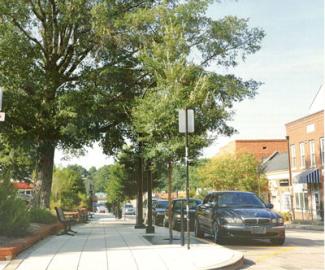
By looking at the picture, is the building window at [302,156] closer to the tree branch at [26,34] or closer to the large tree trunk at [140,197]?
the large tree trunk at [140,197]

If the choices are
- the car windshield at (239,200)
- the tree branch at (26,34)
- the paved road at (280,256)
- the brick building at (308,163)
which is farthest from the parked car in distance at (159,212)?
the paved road at (280,256)

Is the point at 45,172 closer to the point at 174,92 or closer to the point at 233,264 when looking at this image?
the point at 174,92

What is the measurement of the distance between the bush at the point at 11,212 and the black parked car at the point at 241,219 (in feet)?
18.5

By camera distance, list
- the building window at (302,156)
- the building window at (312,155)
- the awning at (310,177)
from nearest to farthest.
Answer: the awning at (310,177), the building window at (312,155), the building window at (302,156)

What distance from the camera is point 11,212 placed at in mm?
14148

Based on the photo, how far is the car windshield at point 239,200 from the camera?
16.9 metres

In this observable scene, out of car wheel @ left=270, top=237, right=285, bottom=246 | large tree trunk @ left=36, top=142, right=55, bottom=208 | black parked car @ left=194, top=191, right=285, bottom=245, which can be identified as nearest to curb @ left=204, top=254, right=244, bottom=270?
black parked car @ left=194, top=191, right=285, bottom=245

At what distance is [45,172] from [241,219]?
13436 millimetres

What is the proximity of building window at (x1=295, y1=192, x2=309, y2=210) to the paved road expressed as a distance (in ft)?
88.3

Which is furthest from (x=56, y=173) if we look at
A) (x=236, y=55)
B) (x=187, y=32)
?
(x=187, y=32)

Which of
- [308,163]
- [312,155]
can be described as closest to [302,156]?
[308,163]

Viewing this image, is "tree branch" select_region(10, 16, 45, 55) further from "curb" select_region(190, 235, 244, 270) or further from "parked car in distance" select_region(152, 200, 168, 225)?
"curb" select_region(190, 235, 244, 270)

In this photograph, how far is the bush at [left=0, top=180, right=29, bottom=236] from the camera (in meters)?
13.9

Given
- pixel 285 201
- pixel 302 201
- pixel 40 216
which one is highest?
pixel 285 201
